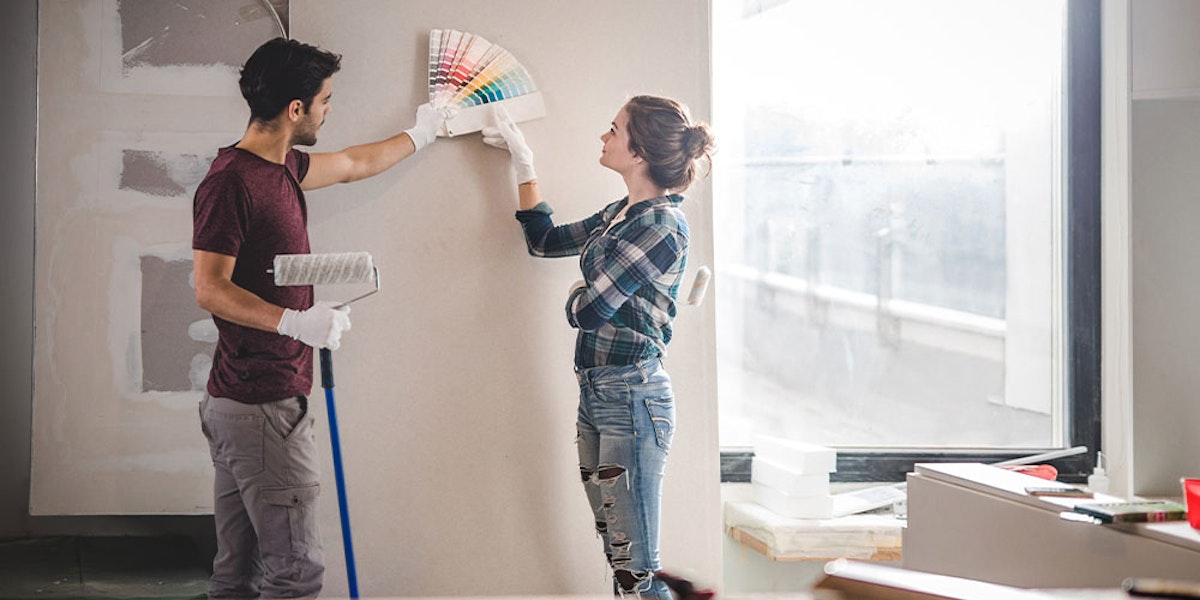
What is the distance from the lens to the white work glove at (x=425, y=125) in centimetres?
247

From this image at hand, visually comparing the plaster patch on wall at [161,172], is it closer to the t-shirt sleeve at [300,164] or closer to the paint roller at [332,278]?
the t-shirt sleeve at [300,164]

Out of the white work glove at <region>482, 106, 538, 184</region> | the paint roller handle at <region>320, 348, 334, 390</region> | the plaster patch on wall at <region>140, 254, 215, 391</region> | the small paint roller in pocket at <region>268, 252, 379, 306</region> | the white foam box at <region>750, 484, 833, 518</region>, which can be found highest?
the white work glove at <region>482, 106, 538, 184</region>

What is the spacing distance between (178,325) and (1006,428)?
2.37 metres

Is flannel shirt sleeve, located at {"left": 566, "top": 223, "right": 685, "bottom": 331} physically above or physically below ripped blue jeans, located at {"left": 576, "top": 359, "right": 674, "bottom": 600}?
above

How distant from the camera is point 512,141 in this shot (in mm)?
2484

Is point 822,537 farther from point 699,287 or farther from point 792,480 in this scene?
point 699,287

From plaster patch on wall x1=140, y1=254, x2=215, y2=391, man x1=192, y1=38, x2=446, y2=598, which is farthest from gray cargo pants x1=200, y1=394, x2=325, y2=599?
plaster patch on wall x1=140, y1=254, x2=215, y2=391

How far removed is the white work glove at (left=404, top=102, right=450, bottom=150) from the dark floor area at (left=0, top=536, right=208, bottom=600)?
1.10 m

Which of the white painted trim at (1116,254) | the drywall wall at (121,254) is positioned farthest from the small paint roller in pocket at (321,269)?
the white painted trim at (1116,254)

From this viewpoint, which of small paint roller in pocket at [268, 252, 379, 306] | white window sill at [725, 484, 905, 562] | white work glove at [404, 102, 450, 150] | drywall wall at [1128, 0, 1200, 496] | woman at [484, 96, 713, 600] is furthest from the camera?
drywall wall at [1128, 0, 1200, 496]

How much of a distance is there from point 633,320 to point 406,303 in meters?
0.57

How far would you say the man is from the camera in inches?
88.8

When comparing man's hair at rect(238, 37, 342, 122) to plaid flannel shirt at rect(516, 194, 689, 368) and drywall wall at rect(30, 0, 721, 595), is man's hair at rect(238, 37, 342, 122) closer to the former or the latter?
drywall wall at rect(30, 0, 721, 595)

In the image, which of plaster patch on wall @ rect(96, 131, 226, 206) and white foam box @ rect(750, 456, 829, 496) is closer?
plaster patch on wall @ rect(96, 131, 226, 206)
